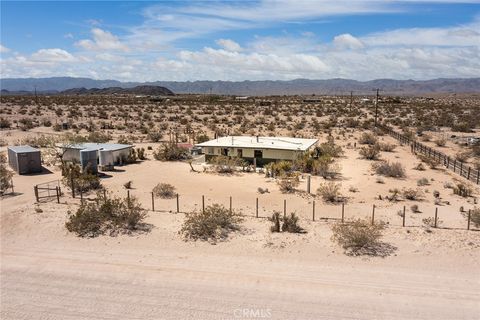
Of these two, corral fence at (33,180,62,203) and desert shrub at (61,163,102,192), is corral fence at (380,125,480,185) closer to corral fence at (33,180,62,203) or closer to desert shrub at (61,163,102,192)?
desert shrub at (61,163,102,192)

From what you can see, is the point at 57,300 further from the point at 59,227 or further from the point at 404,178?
the point at 404,178

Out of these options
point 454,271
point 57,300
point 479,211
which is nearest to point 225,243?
point 57,300

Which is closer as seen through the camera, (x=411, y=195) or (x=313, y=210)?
(x=313, y=210)

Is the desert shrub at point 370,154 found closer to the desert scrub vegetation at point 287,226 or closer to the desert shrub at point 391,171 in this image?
the desert shrub at point 391,171

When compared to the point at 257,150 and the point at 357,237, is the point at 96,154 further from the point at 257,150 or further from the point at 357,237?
the point at 357,237

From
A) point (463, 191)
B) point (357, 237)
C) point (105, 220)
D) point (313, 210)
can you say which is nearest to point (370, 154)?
point (463, 191)
